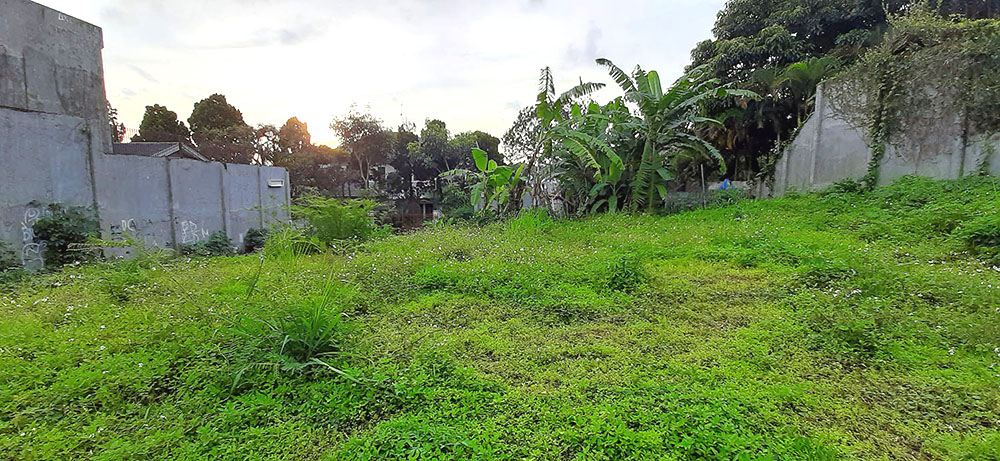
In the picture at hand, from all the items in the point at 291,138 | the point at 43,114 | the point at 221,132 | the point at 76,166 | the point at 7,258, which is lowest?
the point at 7,258

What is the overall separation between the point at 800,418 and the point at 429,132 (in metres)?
21.2

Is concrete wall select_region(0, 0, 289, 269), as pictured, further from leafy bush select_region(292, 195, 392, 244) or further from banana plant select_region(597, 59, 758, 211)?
banana plant select_region(597, 59, 758, 211)

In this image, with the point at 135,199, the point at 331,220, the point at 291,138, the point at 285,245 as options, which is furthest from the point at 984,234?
the point at 291,138

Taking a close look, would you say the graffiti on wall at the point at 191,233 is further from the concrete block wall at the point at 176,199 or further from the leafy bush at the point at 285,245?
the leafy bush at the point at 285,245

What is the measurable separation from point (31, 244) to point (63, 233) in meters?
0.38

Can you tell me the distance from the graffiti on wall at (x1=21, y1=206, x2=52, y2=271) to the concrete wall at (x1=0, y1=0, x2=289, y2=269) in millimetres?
11

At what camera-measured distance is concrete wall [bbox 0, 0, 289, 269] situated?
19.7 feet

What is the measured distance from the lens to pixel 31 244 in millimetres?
6004

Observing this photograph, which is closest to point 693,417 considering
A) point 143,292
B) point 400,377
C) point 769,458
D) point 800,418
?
point 769,458

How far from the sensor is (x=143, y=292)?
370 cm

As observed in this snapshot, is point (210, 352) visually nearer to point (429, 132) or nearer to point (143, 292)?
point (143, 292)

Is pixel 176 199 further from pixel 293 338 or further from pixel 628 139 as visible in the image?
pixel 628 139

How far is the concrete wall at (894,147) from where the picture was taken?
22.0 ft

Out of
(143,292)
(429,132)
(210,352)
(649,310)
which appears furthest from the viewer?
(429,132)
